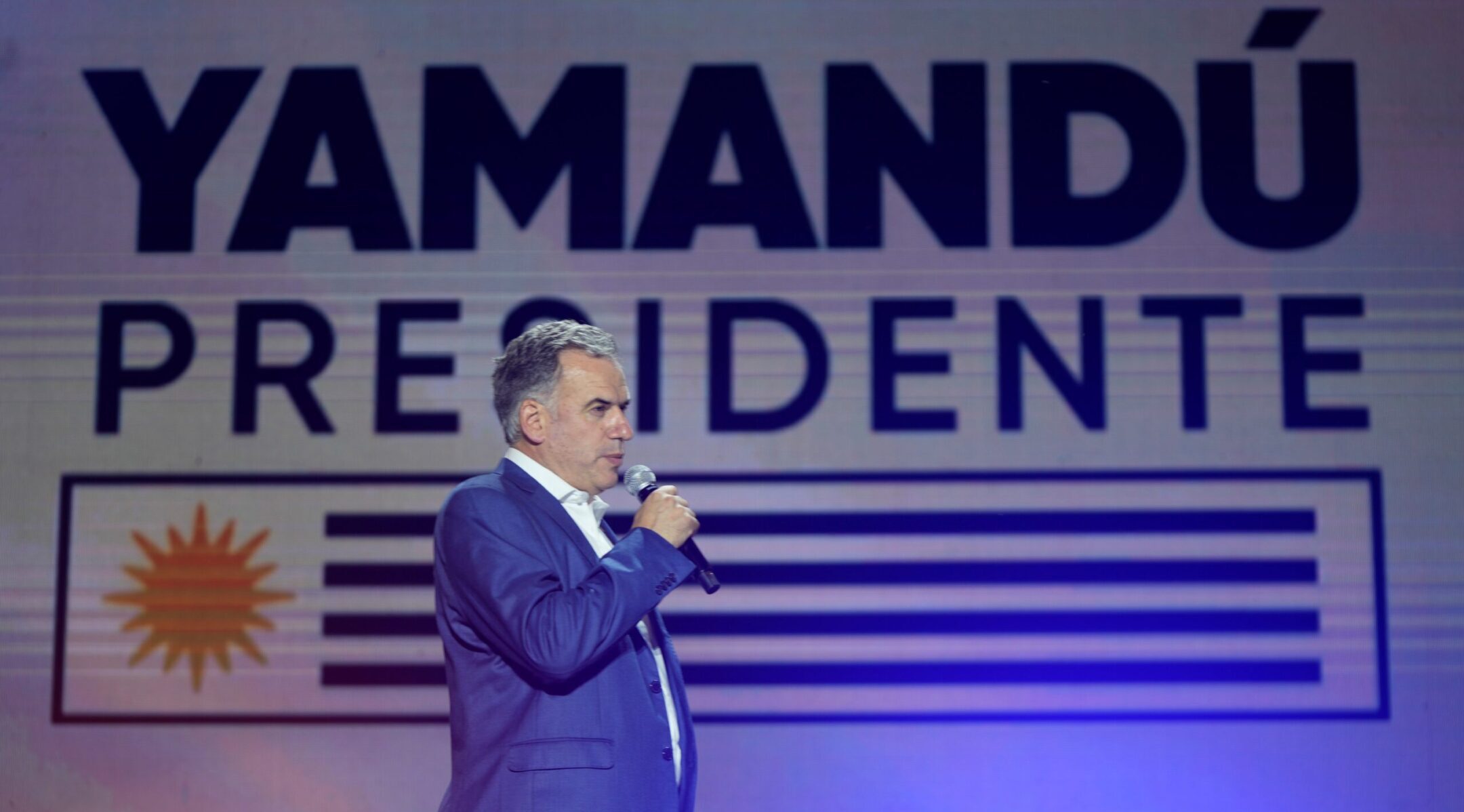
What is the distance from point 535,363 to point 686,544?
0.36 meters

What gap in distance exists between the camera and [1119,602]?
11.4ft

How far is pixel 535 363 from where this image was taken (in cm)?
197

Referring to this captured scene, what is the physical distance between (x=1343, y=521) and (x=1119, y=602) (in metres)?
0.64

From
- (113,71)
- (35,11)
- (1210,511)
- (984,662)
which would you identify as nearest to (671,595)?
(984,662)

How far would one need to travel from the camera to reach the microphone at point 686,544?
6.23 feet

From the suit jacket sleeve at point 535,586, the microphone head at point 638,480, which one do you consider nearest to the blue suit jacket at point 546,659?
the suit jacket sleeve at point 535,586

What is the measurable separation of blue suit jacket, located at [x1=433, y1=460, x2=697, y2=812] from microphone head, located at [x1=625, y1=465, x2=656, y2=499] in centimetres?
A: 24

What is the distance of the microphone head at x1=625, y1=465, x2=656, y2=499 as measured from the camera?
2117 mm

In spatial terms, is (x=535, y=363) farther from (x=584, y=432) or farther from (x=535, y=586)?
(x=535, y=586)

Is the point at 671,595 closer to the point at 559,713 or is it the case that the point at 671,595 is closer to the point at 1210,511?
the point at 1210,511

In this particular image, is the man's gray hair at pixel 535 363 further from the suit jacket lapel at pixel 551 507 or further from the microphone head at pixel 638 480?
the microphone head at pixel 638 480

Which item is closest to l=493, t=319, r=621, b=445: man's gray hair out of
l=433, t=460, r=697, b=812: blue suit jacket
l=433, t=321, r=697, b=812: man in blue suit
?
l=433, t=321, r=697, b=812: man in blue suit

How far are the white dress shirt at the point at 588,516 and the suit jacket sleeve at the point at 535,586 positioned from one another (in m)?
0.08

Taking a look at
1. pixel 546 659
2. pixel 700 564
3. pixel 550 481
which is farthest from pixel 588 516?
pixel 546 659
